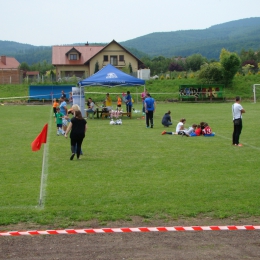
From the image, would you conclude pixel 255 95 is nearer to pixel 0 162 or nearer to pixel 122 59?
pixel 122 59

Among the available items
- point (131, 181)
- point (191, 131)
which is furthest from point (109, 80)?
point (131, 181)

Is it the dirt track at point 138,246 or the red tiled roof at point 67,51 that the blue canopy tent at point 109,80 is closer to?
the dirt track at point 138,246

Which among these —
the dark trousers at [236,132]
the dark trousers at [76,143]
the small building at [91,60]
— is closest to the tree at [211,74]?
the small building at [91,60]

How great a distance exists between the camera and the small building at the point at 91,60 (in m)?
81.1

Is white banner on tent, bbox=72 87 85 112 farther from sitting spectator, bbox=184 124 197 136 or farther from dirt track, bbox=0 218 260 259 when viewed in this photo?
dirt track, bbox=0 218 260 259

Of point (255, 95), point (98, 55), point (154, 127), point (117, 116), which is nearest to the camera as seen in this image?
point (154, 127)

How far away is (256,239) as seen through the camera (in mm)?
7238

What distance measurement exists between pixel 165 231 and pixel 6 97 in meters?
50.8

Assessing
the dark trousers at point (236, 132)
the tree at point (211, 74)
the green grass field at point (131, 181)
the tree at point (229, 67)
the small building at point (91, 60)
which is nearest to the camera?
the green grass field at point (131, 181)

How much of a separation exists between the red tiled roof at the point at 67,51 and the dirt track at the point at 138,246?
246ft

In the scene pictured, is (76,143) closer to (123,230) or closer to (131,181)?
(131,181)

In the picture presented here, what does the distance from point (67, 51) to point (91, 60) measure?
5.12 meters

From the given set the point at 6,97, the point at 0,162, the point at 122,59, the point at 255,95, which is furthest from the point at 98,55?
the point at 0,162

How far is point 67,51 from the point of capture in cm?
8325
